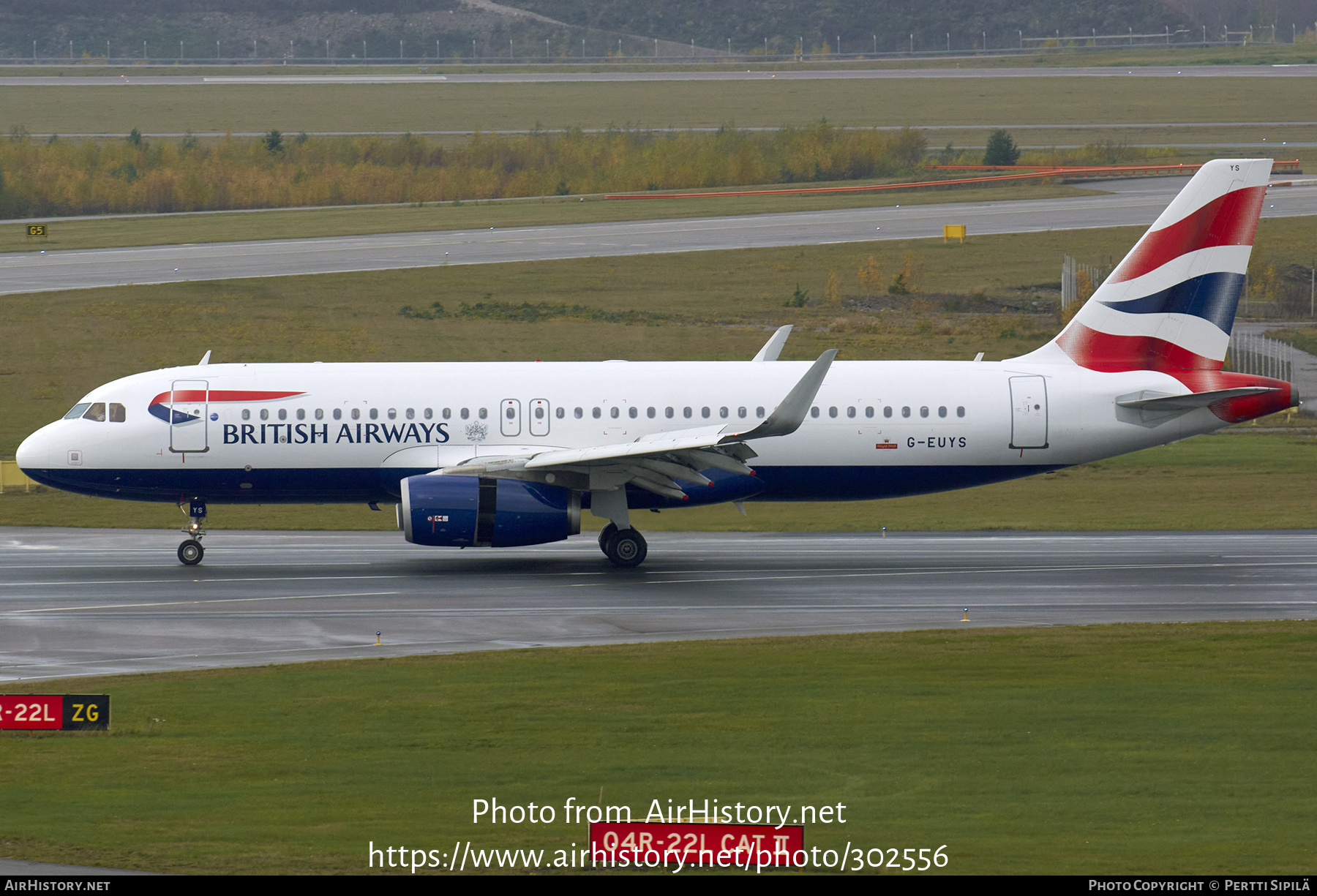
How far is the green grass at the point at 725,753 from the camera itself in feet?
45.4

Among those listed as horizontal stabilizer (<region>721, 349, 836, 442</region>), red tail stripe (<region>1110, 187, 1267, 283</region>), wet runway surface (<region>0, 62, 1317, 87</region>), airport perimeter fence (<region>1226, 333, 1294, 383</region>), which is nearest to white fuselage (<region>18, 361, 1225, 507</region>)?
red tail stripe (<region>1110, 187, 1267, 283</region>)

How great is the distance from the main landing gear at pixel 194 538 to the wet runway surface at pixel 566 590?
0.28m

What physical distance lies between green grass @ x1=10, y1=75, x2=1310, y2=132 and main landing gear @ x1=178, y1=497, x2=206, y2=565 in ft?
288

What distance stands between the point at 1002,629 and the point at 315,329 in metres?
36.4

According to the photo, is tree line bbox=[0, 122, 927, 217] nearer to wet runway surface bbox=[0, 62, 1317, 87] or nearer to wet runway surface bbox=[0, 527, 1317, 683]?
wet runway surface bbox=[0, 62, 1317, 87]

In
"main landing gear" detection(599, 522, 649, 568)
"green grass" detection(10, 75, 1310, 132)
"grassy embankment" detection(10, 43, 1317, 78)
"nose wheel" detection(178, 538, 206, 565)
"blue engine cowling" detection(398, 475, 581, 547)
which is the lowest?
"nose wheel" detection(178, 538, 206, 565)

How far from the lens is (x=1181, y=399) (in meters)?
32.2

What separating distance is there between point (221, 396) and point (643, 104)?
329ft

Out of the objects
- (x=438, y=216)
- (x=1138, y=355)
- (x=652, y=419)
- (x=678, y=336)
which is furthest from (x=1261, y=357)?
(x=438, y=216)

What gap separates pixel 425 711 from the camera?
1936 centimetres

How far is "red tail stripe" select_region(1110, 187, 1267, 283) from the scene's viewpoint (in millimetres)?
33469

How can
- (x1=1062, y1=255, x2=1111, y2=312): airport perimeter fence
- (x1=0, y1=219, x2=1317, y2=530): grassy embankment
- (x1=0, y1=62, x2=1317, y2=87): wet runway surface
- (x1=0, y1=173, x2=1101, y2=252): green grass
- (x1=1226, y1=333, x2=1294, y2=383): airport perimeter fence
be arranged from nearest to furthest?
1. (x1=0, y1=219, x2=1317, y2=530): grassy embankment
2. (x1=1226, y1=333, x2=1294, y2=383): airport perimeter fence
3. (x1=1062, y1=255, x2=1111, y2=312): airport perimeter fence
4. (x1=0, y1=173, x2=1101, y2=252): green grass
5. (x1=0, y1=62, x2=1317, y2=87): wet runway surface

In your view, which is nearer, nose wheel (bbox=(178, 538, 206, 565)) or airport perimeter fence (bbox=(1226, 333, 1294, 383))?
nose wheel (bbox=(178, 538, 206, 565))

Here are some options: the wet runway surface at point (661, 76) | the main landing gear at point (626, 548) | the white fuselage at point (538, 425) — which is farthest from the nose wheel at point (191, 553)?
the wet runway surface at point (661, 76)
